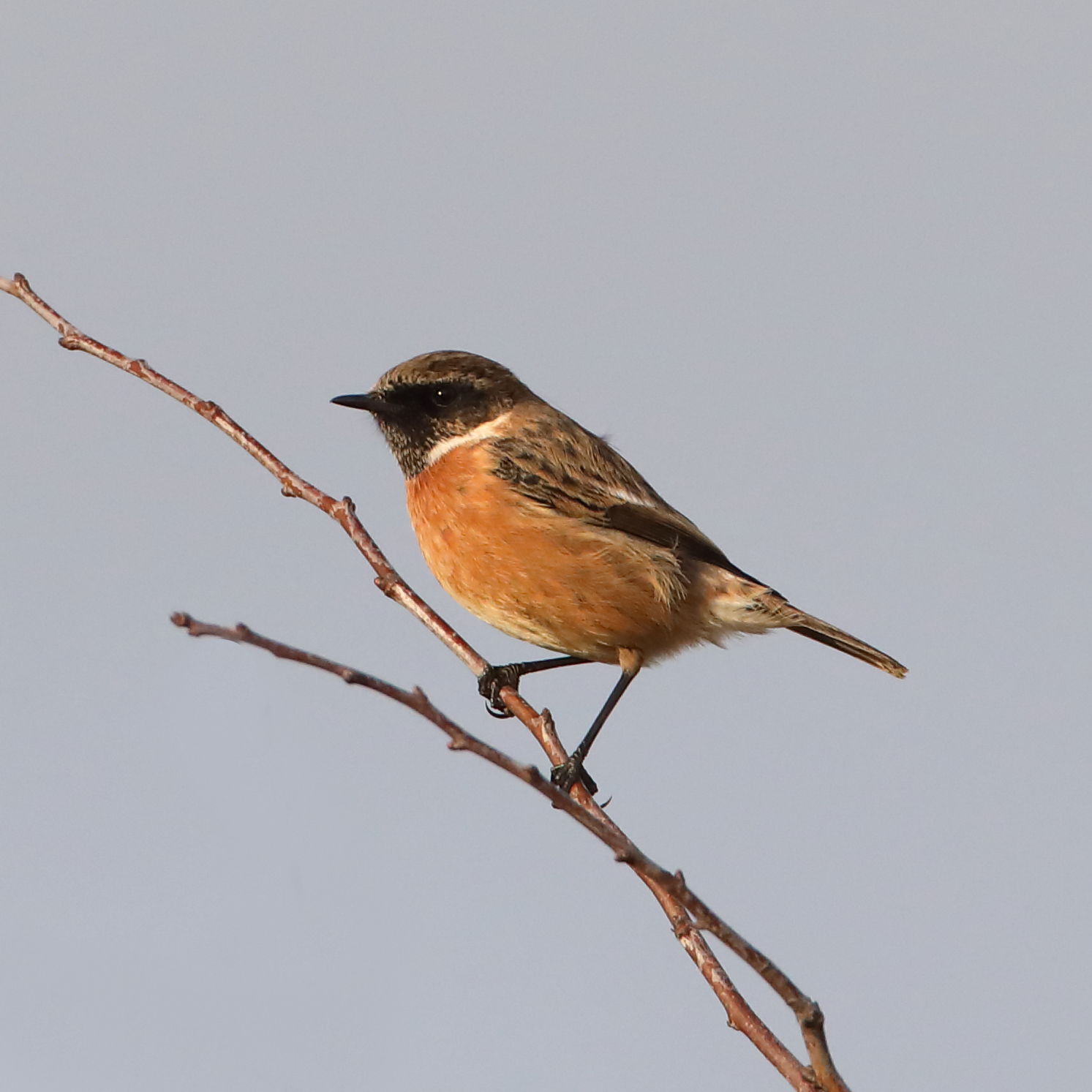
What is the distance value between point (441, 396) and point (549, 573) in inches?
59.2

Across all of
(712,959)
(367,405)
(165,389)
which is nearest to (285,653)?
(712,959)

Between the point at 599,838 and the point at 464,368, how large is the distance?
566 centimetres

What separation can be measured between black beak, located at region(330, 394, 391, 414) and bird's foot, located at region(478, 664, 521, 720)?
167 centimetres

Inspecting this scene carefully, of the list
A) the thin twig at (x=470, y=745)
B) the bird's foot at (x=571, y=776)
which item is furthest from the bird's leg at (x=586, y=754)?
the thin twig at (x=470, y=745)

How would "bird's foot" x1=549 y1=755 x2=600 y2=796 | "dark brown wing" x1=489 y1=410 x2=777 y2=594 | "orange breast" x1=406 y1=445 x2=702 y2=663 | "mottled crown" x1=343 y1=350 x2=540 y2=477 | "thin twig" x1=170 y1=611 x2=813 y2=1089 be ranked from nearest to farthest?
"thin twig" x1=170 y1=611 x2=813 y2=1089 < "bird's foot" x1=549 y1=755 x2=600 y2=796 < "orange breast" x1=406 y1=445 x2=702 y2=663 < "dark brown wing" x1=489 y1=410 x2=777 y2=594 < "mottled crown" x1=343 y1=350 x2=540 y2=477

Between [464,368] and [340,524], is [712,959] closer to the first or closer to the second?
[340,524]

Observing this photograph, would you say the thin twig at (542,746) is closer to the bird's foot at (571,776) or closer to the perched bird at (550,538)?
the bird's foot at (571,776)

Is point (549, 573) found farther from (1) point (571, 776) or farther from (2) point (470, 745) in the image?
(2) point (470, 745)

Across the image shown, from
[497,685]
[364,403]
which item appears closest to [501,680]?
[497,685]

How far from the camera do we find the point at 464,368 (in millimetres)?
8695

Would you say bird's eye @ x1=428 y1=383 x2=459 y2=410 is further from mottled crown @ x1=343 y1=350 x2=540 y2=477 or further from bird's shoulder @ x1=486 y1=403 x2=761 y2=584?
bird's shoulder @ x1=486 y1=403 x2=761 y2=584

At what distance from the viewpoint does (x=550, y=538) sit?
7852mm

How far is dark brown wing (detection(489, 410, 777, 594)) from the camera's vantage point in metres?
8.16

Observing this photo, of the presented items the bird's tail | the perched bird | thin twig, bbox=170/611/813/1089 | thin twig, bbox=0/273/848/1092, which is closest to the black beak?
the perched bird
